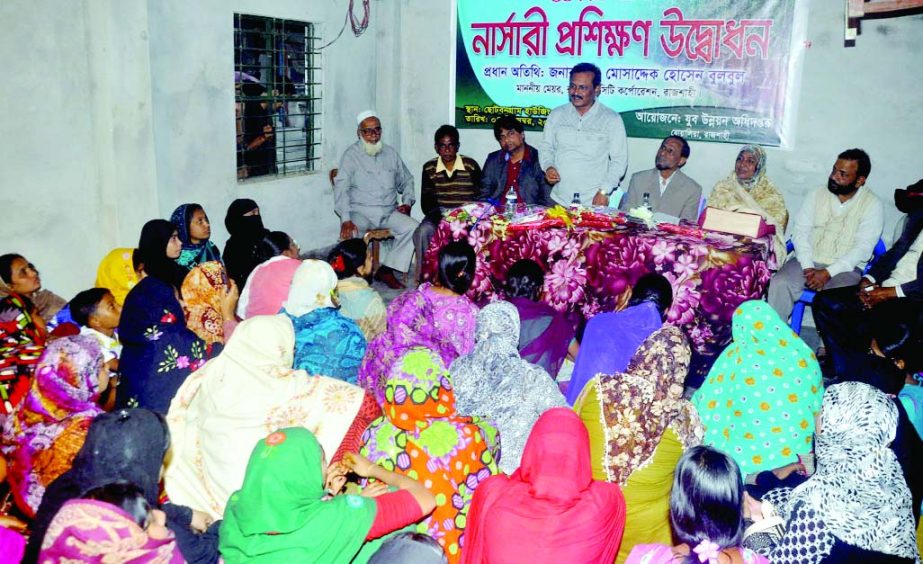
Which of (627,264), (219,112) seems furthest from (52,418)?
(219,112)

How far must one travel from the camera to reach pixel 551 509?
224 centimetres

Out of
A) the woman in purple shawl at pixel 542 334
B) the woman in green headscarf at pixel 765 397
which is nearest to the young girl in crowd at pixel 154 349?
the woman in purple shawl at pixel 542 334

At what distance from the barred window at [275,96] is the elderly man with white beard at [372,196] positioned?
0.65 meters

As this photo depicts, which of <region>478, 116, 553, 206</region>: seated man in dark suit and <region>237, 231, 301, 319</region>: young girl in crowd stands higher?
<region>478, 116, 553, 206</region>: seated man in dark suit

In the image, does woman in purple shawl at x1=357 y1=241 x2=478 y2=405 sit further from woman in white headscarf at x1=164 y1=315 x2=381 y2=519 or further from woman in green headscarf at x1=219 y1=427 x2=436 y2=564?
woman in green headscarf at x1=219 y1=427 x2=436 y2=564

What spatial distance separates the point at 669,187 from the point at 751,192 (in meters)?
0.70

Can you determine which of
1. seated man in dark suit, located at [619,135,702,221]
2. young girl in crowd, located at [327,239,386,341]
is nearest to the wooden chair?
seated man in dark suit, located at [619,135,702,221]

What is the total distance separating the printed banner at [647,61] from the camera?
21.9 feet

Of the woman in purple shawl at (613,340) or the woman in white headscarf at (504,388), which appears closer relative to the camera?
the woman in white headscarf at (504,388)

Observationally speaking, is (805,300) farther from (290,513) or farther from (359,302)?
(290,513)

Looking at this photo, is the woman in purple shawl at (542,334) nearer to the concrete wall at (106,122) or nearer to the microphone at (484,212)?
the microphone at (484,212)

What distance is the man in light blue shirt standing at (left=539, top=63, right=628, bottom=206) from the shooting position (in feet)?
21.8

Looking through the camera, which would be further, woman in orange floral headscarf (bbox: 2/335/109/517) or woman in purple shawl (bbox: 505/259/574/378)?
woman in purple shawl (bbox: 505/259/574/378)

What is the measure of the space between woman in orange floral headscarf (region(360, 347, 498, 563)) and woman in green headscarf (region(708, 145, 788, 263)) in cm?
418
